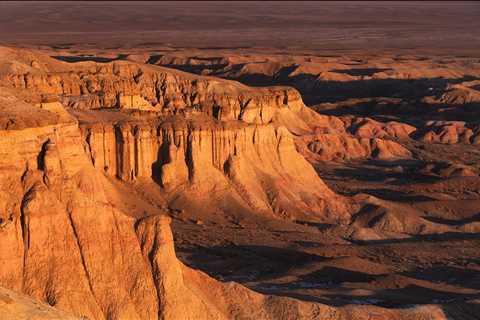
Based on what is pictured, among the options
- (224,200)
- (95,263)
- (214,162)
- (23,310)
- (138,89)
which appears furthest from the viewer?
(138,89)

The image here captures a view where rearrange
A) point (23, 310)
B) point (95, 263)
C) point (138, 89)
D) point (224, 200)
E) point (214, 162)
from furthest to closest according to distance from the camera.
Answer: point (138, 89) → point (214, 162) → point (224, 200) → point (95, 263) → point (23, 310)

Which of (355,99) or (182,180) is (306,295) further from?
(355,99)

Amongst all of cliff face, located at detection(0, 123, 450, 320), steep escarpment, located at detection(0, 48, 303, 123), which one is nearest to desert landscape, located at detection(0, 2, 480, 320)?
cliff face, located at detection(0, 123, 450, 320)

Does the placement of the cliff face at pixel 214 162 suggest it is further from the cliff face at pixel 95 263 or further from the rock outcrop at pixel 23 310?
the rock outcrop at pixel 23 310

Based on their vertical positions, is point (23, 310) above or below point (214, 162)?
above

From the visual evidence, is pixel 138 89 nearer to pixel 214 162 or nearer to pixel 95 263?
pixel 214 162

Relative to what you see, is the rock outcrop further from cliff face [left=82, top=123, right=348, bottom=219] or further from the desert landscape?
cliff face [left=82, top=123, right=348, bottom=219]

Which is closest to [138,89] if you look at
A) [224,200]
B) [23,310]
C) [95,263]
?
[224,200]

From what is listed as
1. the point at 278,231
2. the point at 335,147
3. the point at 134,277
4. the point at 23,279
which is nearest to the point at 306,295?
the point at 134,277

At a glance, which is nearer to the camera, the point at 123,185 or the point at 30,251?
the point at 30,251
